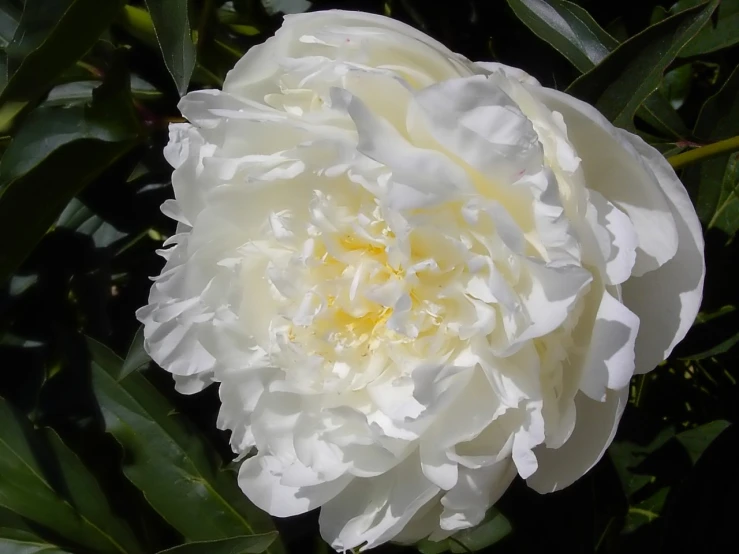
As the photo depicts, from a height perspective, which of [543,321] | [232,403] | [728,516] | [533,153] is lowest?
[728,516]

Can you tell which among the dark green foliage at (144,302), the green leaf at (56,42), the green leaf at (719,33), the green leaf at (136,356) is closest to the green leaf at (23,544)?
the dark green foliage at (144,302)

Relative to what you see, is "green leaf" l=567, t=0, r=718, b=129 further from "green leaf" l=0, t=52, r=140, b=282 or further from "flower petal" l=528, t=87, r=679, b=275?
"green leaf" l=0, t=52, r=140, b=282

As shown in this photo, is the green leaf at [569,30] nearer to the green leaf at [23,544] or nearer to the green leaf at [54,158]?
the green leaf at [54,158]

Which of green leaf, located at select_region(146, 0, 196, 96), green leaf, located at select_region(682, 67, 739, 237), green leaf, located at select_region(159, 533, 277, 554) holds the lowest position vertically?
green leaf, located at select_region(159, 533, 277, 554)

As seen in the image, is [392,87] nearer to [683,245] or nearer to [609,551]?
[683,245]

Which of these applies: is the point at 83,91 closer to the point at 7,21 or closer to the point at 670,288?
the point at 7,21

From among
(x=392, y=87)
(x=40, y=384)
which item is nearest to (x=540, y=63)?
(x=392, y=87)

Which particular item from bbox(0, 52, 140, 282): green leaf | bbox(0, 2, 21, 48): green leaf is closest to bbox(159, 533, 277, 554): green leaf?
bbox(0, 52, 140, 282): green leaf
